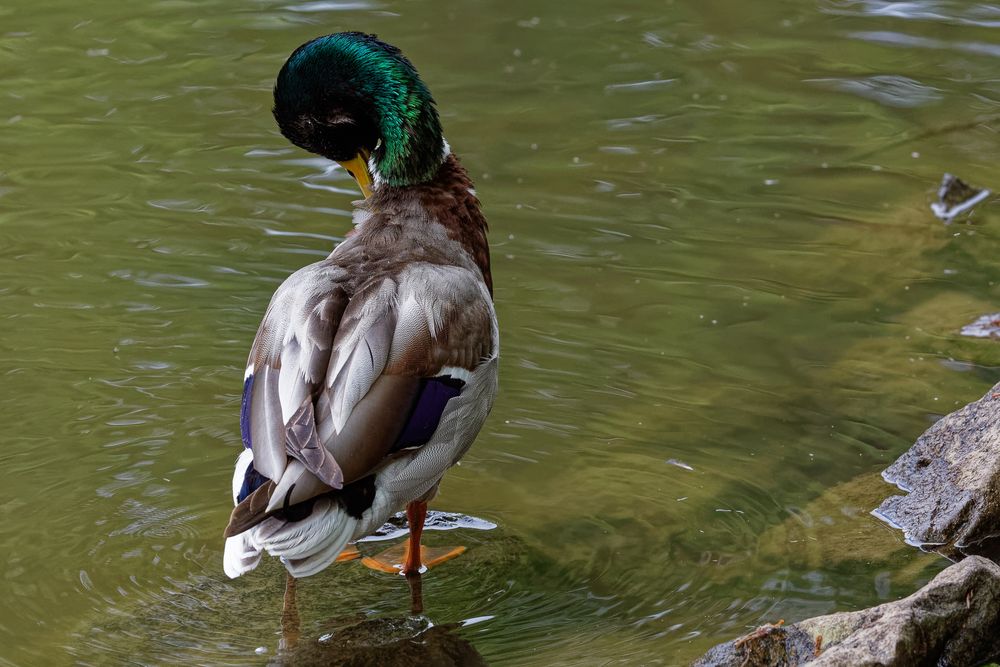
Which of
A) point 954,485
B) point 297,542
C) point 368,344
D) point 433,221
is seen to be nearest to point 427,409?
point 368,344

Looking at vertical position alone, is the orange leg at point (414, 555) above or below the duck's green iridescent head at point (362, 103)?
below

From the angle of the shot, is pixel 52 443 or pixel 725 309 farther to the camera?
pixel 725 309

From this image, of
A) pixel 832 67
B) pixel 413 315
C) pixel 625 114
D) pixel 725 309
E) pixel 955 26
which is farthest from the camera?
pixel 955 26

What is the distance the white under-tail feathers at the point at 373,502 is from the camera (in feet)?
14.1

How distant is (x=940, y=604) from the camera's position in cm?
389

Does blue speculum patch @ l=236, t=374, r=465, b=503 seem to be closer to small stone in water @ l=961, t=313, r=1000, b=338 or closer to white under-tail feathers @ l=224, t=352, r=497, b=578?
white under-tail feathers @ l=224, t=352, r=497, b=578

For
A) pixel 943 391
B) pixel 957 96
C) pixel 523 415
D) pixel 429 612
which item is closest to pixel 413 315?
pixel 429 612

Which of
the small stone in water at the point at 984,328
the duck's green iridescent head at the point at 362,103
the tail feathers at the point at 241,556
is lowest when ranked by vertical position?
the small stone in water at the point at 984,328

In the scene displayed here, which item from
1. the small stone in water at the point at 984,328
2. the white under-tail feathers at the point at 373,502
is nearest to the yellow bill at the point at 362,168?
the white under-tail feathers at the point at 373,502

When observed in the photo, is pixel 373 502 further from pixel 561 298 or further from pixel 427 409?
pixel 561 298

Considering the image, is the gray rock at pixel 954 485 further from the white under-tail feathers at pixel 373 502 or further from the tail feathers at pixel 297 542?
the tail feathers at pixel 297 542

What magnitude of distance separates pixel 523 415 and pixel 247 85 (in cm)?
464

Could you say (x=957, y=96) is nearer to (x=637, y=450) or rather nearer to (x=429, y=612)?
(x=637, y=450)

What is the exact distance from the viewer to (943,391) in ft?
20.9
